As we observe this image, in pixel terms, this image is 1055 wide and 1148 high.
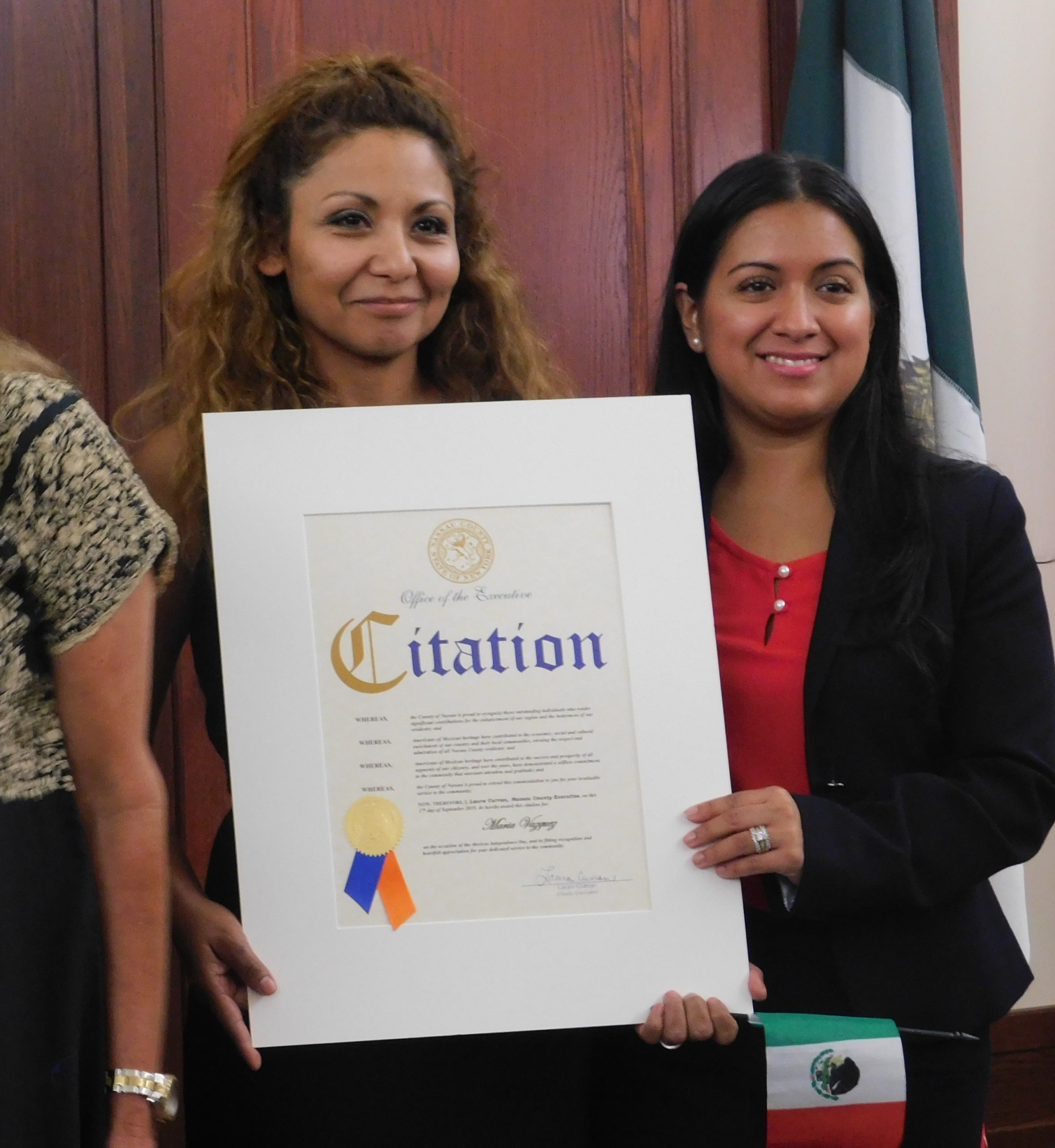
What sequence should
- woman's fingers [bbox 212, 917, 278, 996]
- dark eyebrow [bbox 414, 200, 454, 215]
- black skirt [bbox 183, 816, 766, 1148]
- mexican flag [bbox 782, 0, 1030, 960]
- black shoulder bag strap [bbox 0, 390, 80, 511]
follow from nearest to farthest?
black shoulder bag strap [bbox 0, 390, 80, 511] → woman's fingers [bbox 212, 917, 278, 996] → black skirt [bbox 183, 816, 766, 1148] → dark eyebrow [bbox 414, 200, 454, 215] → mexican flag [bbox 782, 0, 1030, 960]

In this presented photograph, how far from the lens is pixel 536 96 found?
6.48 ft

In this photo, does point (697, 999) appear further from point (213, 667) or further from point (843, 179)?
point (843, 179)

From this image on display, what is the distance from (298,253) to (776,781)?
69 cm

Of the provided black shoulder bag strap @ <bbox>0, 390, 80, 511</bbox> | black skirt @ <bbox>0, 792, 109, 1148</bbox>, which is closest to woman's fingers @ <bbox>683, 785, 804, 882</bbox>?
black skirt @ <bbox>0, 792, 109, 1148</bbox>

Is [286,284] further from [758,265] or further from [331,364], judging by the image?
[758,265]

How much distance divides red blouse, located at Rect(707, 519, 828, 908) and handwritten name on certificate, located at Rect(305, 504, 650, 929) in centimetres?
17

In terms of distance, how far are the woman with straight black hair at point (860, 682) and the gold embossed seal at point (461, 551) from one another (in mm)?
273

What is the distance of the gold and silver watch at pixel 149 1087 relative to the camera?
2.94ft

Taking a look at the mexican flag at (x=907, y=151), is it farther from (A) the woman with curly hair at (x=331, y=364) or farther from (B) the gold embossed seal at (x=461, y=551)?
(B) the gold embossed seal at (x=461, y=551)

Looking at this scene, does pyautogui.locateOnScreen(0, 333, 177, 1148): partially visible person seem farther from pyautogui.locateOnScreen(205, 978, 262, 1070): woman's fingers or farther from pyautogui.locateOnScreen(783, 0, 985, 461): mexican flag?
pyautogui.locateOnScreen(783, 0, 985, 461): mexican flag

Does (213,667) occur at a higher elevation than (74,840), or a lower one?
higher

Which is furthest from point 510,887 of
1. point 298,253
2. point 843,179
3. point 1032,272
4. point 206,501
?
point 1032,272

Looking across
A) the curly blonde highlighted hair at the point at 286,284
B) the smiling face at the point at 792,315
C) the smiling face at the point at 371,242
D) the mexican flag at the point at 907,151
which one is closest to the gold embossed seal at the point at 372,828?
the curly blonde highlighted hair at the point at 286,284

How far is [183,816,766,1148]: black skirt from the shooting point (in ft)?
3.66
